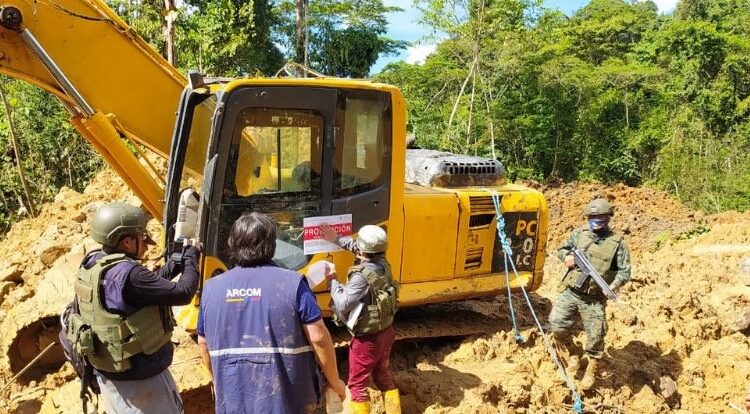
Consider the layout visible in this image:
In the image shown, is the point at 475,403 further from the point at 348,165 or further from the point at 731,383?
the point at 731,383

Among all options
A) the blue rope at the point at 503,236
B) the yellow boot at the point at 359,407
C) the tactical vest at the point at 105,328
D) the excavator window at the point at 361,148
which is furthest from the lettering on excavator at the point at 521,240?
the tactical vest at the point at 105,328

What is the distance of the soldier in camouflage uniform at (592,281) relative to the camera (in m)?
5.14

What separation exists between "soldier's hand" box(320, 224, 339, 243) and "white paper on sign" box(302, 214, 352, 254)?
17 millimetres

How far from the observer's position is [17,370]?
512 centimetres

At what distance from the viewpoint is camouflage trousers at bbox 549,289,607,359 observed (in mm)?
5211

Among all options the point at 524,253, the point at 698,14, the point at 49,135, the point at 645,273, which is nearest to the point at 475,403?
the point at 524,253

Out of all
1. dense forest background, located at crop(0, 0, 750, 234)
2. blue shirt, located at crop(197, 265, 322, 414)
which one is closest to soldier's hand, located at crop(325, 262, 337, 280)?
blue shirt, located at crop(197, 265, 322, 414)

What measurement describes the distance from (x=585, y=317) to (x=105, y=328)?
380cm

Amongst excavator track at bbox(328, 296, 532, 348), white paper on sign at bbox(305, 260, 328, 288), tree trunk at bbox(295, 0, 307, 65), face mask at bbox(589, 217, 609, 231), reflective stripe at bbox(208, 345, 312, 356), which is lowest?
excavator track at bbox(328, 296, 532, 348)

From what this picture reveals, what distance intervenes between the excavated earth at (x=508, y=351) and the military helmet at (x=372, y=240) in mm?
1312

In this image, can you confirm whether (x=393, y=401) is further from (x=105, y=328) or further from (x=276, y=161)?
(x=105, y=328)

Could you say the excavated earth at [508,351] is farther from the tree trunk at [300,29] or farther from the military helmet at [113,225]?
the tree trunk at [300,29]

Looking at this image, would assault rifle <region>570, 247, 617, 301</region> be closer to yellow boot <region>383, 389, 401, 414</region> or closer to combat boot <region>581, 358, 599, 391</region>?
combat boot <region>581, 358, 599, 391</region>

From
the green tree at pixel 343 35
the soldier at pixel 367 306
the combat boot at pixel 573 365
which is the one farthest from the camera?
the green tree at pixel 343 35
